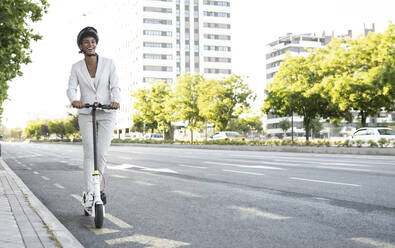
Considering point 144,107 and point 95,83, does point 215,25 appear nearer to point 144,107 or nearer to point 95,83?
point 144,107

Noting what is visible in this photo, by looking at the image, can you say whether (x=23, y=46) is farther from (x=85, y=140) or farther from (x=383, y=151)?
(x=383, y=151)

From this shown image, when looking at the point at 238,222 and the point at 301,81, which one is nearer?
the point at 238,222

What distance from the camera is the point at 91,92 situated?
5039 millimetres

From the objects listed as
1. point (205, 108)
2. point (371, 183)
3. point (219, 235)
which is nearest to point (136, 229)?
point (219, 235)

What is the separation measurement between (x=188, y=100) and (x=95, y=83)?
4641cm

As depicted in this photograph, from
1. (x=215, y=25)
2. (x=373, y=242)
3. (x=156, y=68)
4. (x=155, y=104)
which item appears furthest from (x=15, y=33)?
(x=215, y=25)

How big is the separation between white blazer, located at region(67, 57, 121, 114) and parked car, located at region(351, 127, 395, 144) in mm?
23539

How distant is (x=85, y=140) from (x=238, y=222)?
2023 mm

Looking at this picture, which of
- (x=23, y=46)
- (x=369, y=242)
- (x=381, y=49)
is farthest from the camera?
(x=381, y=49)

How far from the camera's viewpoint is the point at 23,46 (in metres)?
17.4

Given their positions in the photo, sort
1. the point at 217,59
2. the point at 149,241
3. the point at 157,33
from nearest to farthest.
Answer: the point at 149,241 < the point at 157,33 < the point at 217,59

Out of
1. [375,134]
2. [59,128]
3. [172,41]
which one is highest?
[172,41]

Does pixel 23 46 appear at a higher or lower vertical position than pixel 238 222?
higher

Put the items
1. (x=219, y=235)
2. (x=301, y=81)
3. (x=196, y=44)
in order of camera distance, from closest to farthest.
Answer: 1. (x=219, y=235)
2. (x=301, y=81)
3. (x=196, y=44)
